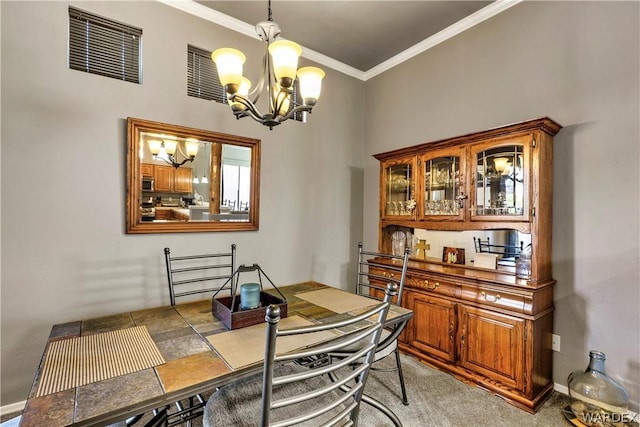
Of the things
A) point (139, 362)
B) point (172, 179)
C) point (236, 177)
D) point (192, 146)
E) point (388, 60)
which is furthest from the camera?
point (388, 60)

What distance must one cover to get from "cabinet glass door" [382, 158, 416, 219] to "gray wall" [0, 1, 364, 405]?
1305 mm

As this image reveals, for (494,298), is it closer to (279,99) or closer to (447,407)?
(447,407)

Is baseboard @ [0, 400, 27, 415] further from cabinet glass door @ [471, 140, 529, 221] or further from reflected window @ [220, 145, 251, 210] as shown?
cabinet glass door @ [471, 140, 529, 221]

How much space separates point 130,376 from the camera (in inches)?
41.9

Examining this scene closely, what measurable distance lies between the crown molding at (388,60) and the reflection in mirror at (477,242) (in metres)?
1.88

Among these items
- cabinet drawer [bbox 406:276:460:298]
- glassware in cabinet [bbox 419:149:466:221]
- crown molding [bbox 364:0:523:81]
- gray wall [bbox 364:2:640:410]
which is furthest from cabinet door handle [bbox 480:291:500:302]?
crown molding [bbox 364:0:523:81]

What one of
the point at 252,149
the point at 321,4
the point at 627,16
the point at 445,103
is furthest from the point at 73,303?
the point at 627,16

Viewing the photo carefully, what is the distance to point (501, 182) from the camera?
2.29m

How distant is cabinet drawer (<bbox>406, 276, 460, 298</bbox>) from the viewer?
2.38 m

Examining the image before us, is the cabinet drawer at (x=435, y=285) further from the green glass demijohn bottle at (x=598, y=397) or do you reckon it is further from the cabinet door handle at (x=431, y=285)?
the green glass demijohn bottle at (x=598, y=397)

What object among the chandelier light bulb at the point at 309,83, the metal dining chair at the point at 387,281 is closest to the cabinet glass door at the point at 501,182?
the metal dining chair at the point at 387,281

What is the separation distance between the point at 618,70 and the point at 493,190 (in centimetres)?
105

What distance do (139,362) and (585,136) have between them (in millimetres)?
2942

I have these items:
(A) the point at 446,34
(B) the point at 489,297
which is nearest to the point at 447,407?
(B) the point at 489,297
